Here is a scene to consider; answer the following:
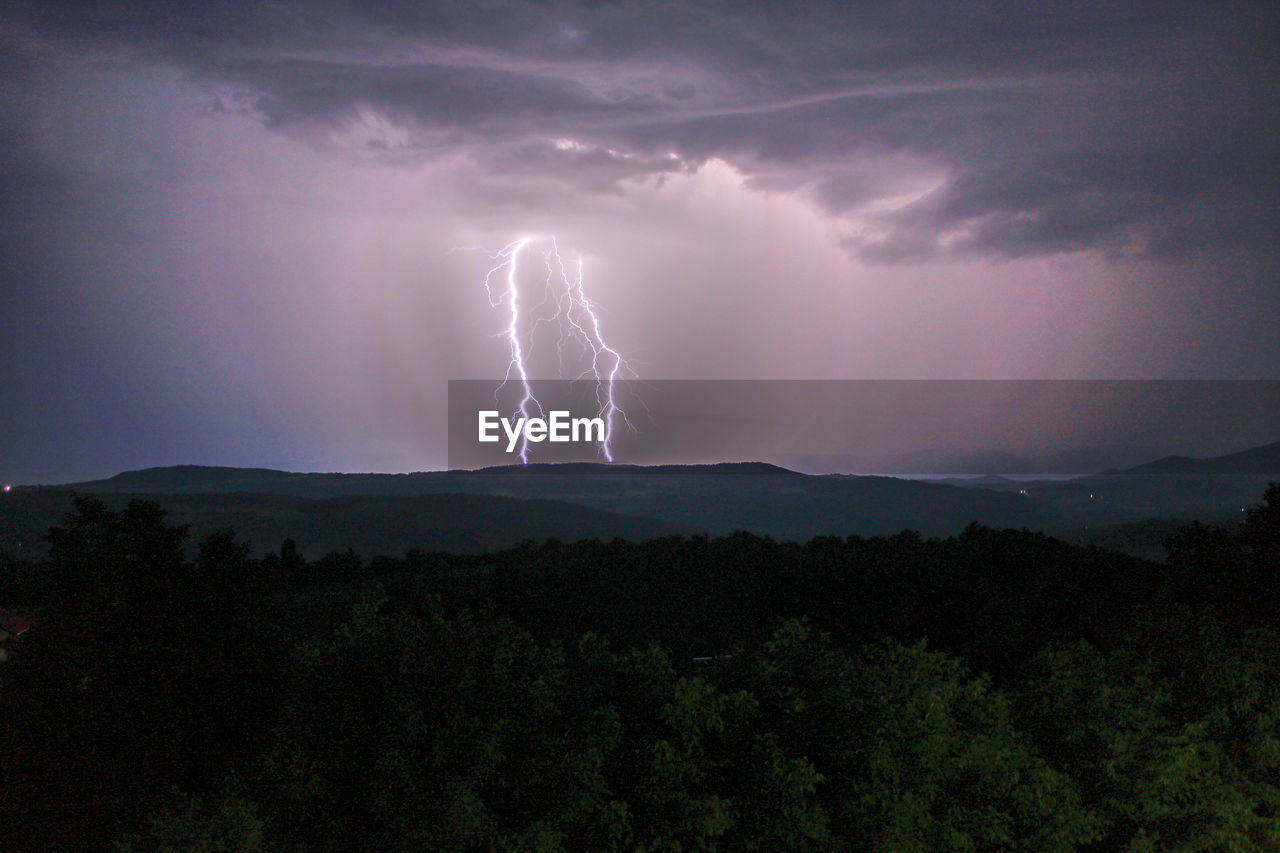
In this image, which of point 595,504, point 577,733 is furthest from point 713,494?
point 577,733

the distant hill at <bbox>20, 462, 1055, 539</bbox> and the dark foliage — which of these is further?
the distant hill at <bbox>20, 462, 1055, 539</bbox>

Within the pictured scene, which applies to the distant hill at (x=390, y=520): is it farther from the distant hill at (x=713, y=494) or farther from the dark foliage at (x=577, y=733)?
the dark foliage at (x=577, y=733)

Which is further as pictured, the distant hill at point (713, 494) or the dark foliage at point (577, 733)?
the distant hill at point (713, 494)

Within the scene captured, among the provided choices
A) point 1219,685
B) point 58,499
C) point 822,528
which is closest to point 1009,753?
point 1219,685

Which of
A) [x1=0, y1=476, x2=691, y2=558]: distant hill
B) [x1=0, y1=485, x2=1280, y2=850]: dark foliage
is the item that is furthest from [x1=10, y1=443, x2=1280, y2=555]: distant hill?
[x1=0, y1=485, x2=1280, y2=850]: dark foliage

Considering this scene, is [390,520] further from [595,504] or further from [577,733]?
[577,733]

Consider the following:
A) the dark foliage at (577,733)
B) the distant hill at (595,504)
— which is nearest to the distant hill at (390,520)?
the distant hill at (595,504)

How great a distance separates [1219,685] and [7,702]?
13.2m

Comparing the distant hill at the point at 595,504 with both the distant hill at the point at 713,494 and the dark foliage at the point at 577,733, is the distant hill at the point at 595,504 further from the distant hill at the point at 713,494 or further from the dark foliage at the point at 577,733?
the dark foliage at the point at 577,733

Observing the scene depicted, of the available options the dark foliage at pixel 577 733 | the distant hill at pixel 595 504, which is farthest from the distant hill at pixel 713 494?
the dark foliage at pixel 577 733

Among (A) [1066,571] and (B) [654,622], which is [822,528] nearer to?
(A) [1066,571]

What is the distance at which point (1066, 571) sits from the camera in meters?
32.8

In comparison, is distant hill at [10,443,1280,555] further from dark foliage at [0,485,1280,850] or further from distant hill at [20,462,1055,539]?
dark foliage at [0,485,1280,850]

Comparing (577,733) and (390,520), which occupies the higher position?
(577,733)
